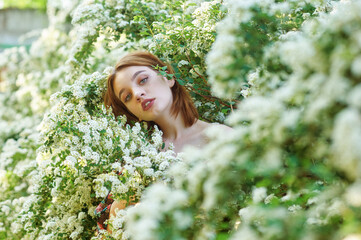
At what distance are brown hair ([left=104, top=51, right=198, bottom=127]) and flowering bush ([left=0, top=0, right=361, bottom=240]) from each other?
10 cm

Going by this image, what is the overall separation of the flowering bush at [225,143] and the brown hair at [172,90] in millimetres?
103

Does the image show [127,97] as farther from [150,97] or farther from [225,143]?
[225,143]

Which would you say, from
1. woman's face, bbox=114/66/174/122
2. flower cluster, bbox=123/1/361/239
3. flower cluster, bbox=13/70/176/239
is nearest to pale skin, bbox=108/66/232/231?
woman's face, bbox=114/66/174/122

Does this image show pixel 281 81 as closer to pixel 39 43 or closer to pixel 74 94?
pixel 74 94

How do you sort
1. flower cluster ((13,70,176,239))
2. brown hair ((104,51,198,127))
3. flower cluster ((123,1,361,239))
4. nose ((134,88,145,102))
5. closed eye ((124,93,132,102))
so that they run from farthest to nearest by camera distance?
brown hair ((104,51,198,127)) → closed eye ((124,93,132,102)) → nose ((134,88,145,102)) → flower cluster ((13,70,176,239)) → flower cluster ((123,1,361,239))

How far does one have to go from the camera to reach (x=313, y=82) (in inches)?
40.1

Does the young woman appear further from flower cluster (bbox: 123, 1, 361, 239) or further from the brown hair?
flower cluster (bbox: 123, 1, 361, 239)

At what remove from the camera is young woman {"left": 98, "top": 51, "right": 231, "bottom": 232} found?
287 cm

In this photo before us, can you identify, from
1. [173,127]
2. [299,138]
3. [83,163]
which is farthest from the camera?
[173,127]

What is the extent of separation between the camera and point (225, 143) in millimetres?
1183

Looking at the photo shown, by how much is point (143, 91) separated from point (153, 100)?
0.10m

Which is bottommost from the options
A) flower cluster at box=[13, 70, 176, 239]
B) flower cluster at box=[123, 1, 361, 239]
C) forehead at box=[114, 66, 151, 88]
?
flower cluster at box=[123, 1, 361, 239]

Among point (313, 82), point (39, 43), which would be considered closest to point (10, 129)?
point (39, 43)

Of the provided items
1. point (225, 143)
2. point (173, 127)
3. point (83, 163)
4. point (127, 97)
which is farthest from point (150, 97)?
point (225, 143)
